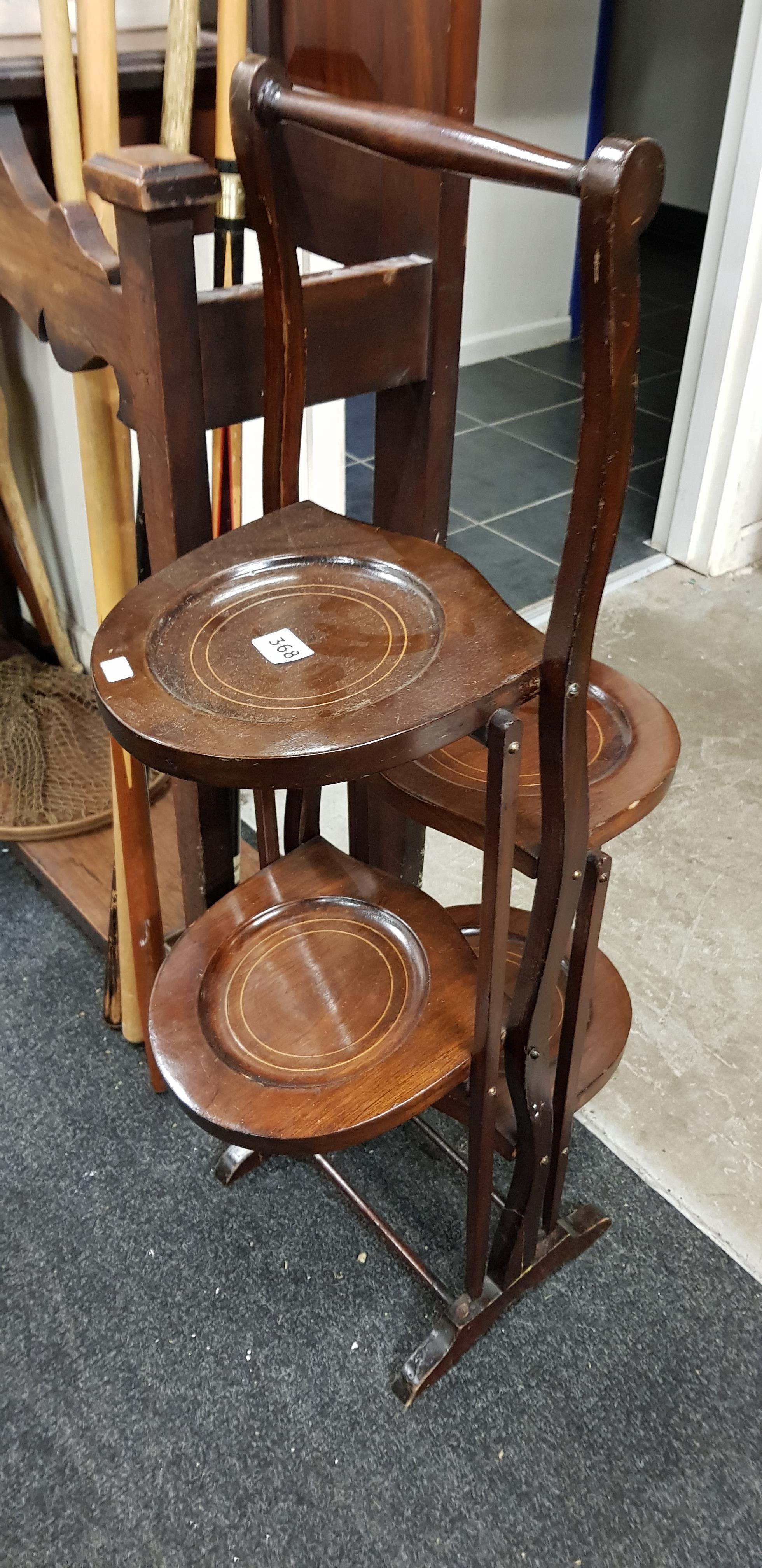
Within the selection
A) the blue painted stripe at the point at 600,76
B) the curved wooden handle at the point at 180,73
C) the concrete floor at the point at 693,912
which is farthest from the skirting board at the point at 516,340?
the curved wooden handle at the point at 180,73

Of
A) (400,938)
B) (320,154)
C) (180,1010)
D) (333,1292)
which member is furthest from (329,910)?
(320,154)

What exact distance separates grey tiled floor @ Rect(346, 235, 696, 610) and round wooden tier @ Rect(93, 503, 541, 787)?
1653 millimetres

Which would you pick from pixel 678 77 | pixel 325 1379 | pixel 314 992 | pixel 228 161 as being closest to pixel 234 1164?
pixel 325 1379

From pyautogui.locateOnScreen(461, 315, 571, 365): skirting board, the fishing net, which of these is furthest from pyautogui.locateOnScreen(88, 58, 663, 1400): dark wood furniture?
pyautogui.locateOnScreen(461, 315, 571, 365): skirting board

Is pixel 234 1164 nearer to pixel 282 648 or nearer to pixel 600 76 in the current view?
pixel 282 648

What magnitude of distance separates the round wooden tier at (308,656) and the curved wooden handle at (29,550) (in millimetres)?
1128

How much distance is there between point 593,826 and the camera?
3.19 ft

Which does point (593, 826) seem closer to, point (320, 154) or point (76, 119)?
point (320, 154)

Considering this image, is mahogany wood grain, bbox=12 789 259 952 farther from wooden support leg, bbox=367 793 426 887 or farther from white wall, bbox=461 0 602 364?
white wall, bbox=461 0 602 364

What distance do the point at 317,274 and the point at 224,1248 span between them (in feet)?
3.48

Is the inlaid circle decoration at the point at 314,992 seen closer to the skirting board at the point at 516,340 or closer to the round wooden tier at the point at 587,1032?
the round wooden tier at the point at 587,1032

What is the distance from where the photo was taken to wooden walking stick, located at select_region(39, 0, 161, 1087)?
110cm

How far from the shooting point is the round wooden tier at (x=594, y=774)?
1002 mm

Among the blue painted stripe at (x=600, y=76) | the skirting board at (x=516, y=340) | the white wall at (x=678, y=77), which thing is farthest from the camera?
the white wall at (x=678, y=77)
